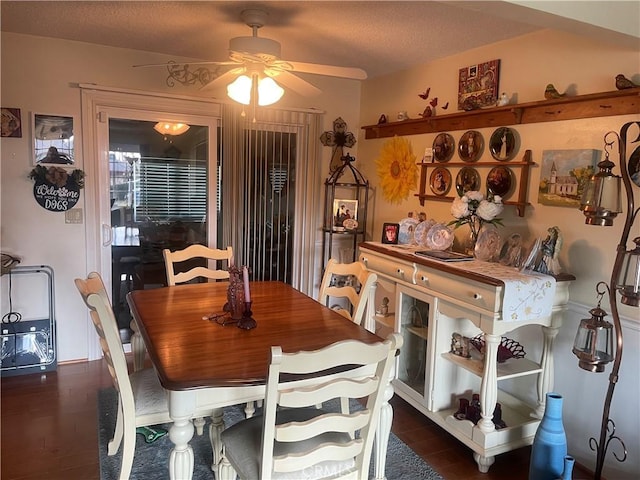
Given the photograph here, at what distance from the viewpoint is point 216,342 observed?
1.94 meters

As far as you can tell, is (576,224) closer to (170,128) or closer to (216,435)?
(216,435)

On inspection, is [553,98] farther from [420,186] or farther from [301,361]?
[301,361]

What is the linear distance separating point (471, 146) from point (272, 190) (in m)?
1.78

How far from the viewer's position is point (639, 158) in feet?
7.12

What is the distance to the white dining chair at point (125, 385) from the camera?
5.95ft

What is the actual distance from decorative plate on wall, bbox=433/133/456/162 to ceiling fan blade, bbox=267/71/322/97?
43.2 inches

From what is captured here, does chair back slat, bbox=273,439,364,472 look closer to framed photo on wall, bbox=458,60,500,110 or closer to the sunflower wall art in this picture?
framed photo on wall, bbox=458,60,500,110

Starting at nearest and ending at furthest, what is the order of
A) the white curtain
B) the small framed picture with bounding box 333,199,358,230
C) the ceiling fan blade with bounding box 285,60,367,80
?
the ceiling fan blade with bounding box 285,60,367,80
the white curtain
the small framed picture with bounding box 333,199,358,230

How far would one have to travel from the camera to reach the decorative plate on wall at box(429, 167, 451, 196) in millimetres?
3314

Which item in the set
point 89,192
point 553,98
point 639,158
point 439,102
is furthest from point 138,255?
point 639,158

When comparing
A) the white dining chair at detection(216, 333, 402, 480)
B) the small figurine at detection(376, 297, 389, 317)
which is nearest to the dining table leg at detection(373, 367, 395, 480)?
the white dining chair at detection(216, 333, 402, 480)

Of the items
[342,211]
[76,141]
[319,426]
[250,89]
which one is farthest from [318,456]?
[76,141]

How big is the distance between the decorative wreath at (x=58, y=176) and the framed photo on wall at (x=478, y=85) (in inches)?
110

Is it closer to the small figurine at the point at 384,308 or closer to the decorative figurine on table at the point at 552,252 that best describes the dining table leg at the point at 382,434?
the decorative figurine on table at the point at 552,252
